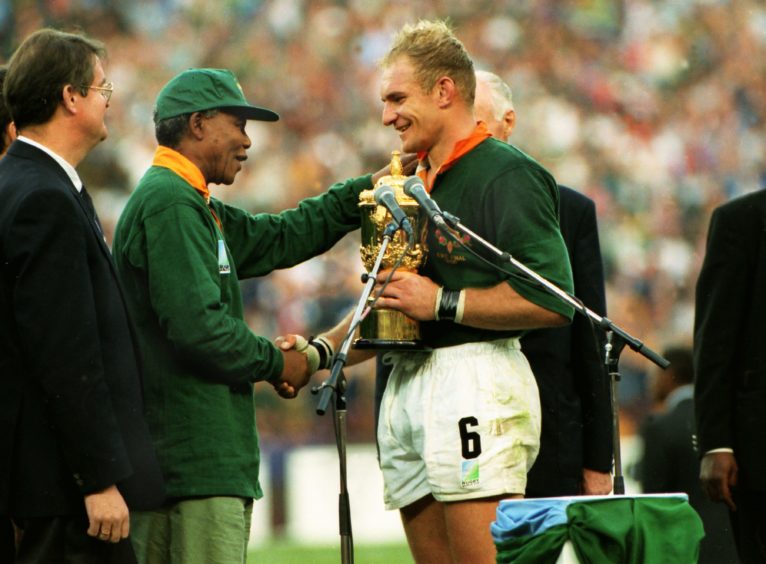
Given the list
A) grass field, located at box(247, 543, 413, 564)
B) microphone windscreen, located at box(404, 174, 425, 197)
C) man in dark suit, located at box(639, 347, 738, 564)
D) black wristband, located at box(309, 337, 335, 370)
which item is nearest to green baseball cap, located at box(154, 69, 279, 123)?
microphone windscreen, located at box(404, 174, 425, 197)

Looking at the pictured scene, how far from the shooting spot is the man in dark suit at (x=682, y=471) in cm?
664

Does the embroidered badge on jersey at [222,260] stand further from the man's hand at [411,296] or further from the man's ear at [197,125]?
the man's hand at [411,296]

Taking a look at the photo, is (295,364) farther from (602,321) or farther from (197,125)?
(602,321)

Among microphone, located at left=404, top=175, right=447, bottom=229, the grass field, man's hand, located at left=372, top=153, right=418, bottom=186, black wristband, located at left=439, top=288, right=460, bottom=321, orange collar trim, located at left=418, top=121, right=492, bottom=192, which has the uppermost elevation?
man's hand, located at left=372, top=153, right=418, bottom=186

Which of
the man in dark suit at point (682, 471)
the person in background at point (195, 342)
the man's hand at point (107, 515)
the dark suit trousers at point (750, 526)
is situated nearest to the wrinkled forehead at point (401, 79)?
the person in background at point (195, 342)

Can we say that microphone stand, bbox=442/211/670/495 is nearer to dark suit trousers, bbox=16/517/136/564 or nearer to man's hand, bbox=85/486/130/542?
man's hand, bbox=85/486/130/542

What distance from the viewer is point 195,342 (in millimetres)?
3996

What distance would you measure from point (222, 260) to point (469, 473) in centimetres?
96

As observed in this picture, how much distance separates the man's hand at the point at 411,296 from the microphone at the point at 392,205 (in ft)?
0.59

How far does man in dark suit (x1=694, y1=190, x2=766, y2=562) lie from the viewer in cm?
461

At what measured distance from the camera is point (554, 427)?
4734mm

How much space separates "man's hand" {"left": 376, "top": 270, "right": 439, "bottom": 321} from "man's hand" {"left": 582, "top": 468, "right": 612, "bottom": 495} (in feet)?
3.86

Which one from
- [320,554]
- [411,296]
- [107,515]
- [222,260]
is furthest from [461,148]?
[320,554]

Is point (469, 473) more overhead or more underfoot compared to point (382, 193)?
more underfoot
